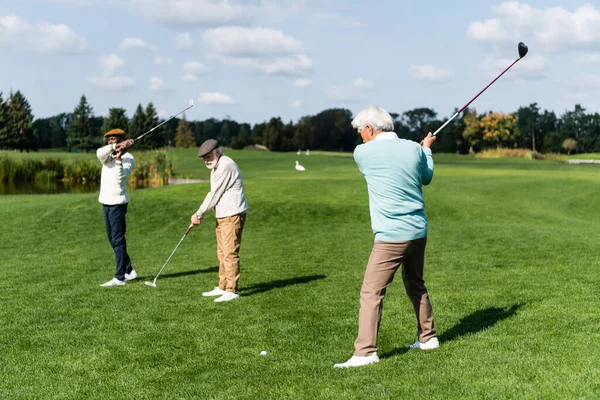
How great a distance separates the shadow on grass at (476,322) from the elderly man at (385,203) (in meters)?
0.61

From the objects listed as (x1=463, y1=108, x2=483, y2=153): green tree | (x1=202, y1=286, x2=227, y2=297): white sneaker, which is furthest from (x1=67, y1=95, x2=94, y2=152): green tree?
(x1=202, y1=286, x2=227, y2=297): white sneaker

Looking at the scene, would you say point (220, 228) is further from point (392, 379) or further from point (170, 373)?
point (392, 379)

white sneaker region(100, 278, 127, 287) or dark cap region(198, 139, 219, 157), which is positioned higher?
dark cap region(198, 139, 219, 157)

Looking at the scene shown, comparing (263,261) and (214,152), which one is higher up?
(214,152)

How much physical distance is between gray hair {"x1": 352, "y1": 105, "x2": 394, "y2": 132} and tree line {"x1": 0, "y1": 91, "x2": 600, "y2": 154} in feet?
290

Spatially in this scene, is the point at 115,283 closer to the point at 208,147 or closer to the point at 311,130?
the point at 208,147

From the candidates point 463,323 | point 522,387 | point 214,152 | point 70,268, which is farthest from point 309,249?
point 522,387

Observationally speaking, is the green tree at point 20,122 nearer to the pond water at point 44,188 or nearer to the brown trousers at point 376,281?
the pond water at point 44,188

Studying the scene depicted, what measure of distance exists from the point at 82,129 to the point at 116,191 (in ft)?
331

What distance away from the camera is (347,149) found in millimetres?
131625

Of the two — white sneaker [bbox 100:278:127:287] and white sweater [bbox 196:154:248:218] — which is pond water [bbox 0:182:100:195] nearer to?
white sneaker [bbox 100:278:127:287]

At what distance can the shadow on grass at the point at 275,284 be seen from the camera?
10.4m

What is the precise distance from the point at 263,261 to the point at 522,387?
9035 millimetres

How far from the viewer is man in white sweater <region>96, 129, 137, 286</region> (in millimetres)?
10781
